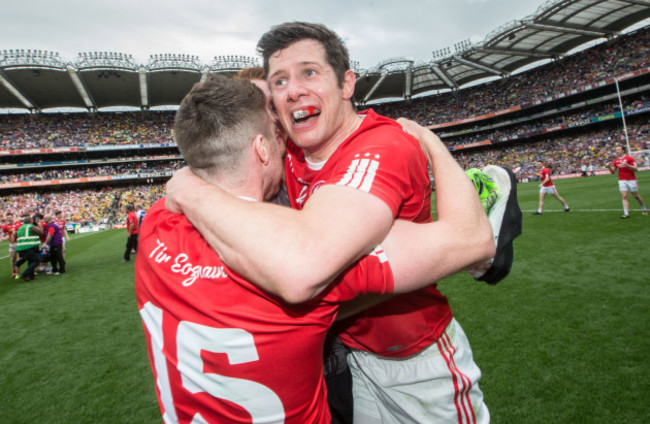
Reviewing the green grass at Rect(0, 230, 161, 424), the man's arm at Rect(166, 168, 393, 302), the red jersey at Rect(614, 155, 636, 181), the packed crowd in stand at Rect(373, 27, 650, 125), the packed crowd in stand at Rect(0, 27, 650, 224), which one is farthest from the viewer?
the packed crowd in stand at Rect(0, 27, 650, 224)

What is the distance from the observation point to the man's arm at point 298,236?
98cm

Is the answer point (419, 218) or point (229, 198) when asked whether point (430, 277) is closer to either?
point (419, 218)

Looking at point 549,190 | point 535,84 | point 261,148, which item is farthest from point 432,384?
point 535,84

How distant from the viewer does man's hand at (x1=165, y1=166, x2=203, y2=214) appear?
1.45 meters

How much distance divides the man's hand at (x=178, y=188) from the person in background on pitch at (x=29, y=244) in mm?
13061

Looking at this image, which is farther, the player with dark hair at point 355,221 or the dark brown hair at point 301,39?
the dark brown hair at point 301,39

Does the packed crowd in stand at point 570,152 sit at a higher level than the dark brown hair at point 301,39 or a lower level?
lower

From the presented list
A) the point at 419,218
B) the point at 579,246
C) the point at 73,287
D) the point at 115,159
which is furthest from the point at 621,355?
the point at 115,159

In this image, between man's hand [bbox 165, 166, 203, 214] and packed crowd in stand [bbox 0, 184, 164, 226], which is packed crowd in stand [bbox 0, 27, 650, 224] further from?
man's hand [bbox 165, 166, 203, 214]

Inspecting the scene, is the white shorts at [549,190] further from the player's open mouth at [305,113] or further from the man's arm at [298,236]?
the man's arm at [298,236]

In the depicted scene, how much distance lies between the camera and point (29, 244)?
11203 millimetres

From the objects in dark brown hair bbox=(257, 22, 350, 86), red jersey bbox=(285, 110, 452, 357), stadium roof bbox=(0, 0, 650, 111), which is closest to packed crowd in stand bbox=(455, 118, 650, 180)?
stadium roof bbox=(0, 0, 650, 111)

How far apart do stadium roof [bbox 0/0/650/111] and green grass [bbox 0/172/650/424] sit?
32.8 metres

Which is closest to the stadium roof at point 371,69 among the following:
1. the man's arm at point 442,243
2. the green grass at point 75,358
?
the green grass at point 75,358
